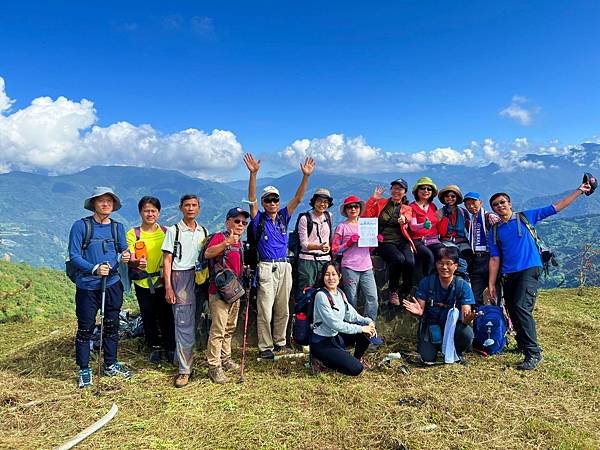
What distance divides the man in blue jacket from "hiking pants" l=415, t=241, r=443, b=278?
5.82 metres

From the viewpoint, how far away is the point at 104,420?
18.1 ft

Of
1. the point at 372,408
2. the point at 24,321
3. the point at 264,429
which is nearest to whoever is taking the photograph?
the point at 264,429

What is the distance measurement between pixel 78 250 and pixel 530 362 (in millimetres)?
8177

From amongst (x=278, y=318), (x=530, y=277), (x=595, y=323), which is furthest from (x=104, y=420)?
(x=595, y=323)

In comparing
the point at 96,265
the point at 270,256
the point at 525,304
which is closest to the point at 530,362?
the point at 525,304

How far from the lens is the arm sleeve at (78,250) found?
627cm

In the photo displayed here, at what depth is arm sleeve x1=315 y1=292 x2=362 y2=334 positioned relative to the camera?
6676 mm

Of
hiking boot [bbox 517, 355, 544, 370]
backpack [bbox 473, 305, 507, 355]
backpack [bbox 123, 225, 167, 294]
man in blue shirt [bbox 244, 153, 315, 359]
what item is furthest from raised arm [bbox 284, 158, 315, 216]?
hiking boot [bbox 517, 355, 544, 370]

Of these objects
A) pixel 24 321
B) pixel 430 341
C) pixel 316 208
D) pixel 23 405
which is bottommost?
pixel 24 321

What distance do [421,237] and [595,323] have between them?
6.41m

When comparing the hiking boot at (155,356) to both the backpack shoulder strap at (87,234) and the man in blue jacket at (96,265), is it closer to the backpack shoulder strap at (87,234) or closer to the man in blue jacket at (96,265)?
the man in blue jacket at (96,265)

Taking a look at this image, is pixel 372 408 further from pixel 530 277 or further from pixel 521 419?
pixel 530 277

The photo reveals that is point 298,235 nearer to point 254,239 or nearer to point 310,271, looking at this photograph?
point 310,271

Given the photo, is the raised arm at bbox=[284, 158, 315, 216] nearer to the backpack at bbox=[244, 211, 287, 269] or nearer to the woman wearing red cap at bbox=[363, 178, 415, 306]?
the backpack at bbox=[244, 211, 287, 269]
